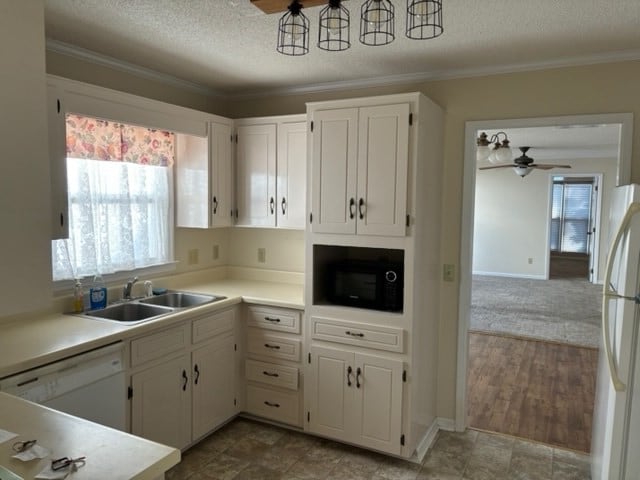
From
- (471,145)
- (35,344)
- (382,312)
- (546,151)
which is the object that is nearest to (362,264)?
(382,312)

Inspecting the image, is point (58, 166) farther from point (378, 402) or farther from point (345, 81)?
point (378, 402)

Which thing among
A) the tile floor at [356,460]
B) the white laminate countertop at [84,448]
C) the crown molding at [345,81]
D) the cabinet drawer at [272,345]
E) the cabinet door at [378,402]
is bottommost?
the tile floor at [356,460]

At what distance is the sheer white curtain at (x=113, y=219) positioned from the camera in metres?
2.84

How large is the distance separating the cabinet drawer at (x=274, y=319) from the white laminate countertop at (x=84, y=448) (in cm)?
183

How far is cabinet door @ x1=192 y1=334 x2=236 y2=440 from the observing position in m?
2.96

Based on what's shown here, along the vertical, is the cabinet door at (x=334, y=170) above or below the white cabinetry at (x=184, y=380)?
above

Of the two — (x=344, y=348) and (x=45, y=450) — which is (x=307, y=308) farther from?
(x=45, y=450)

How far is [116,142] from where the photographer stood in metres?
3.05

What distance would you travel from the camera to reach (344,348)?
9.77ft

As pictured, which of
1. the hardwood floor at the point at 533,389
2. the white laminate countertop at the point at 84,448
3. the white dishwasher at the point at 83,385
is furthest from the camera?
the hardwood floor at the point at 533,389

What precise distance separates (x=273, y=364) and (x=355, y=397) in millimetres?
627

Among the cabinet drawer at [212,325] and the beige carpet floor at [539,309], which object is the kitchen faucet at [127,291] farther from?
the beige carpet floor at [539,309]

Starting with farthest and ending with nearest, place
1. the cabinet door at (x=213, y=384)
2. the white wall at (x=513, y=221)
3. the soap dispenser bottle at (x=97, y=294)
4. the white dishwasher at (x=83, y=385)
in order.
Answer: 1. the white wall at (x=513, y=221)
2. the cabinet door at (x=213, y=384)
3. the soap dispenser bottle at (x=97, y=294)
4. the white dishwasher at (x=83, y=385)

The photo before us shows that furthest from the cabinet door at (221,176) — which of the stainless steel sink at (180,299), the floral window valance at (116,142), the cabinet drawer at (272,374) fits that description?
the cabinet drawer at (272,374)
